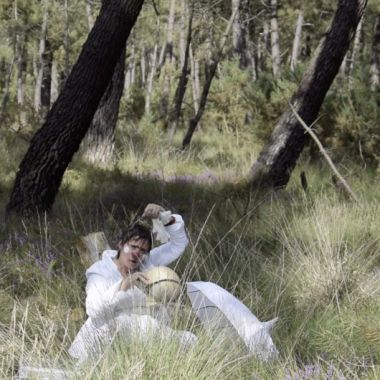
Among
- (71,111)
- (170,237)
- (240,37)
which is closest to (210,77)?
(71,111)

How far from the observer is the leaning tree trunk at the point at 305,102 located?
741cm

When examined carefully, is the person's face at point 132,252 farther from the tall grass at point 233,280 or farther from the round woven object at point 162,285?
the tall grass at point 233,280

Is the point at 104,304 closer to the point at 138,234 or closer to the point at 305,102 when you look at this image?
the point at 138,234

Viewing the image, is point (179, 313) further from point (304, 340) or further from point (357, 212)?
point (357, 212)

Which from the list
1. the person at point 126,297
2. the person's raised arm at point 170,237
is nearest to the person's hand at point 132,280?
the person at point 126,297

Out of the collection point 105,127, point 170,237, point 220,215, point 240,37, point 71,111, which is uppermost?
point 71,111

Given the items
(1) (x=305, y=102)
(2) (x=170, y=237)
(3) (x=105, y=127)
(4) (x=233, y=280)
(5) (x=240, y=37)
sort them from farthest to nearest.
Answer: (5) (x=240, y=37) → (3) (x=105, y=127) → (1) (x=305, y=102) → (4) (x=233, y=280) → (2) (x=170, y=237)

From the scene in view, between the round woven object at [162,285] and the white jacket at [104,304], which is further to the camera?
the round woven object at [162,285]

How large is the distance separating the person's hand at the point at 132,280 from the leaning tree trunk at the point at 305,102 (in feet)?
13.2

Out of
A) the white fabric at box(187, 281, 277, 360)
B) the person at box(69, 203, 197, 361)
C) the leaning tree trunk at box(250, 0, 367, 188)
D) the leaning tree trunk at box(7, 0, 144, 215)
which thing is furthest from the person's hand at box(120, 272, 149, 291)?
the leaning tree trunk at box(250, 0, 367, 188)

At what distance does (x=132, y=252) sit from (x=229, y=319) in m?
0.60

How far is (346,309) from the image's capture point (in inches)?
159

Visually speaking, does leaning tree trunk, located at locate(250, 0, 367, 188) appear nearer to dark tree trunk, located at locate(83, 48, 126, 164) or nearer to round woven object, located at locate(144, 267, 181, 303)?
dark tree trunk, located at locate(83, 48, 126, 164)

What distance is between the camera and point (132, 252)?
12.0 ft
